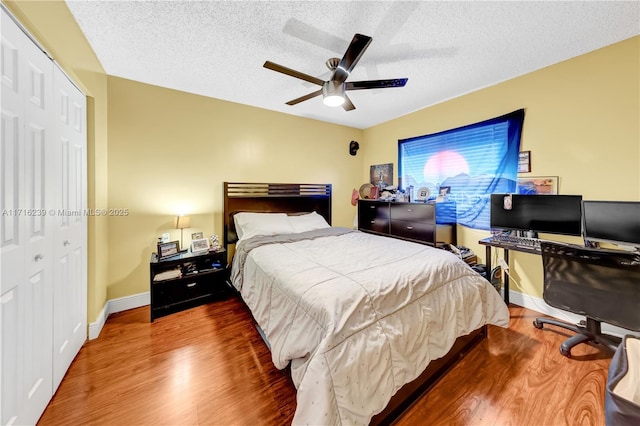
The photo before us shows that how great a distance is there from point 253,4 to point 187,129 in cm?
181

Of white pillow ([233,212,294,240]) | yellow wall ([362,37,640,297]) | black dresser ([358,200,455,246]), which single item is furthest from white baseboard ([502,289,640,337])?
white pillow ([233,212,294,240])

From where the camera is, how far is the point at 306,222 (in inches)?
132

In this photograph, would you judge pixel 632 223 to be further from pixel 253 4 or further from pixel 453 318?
pixel 253 4

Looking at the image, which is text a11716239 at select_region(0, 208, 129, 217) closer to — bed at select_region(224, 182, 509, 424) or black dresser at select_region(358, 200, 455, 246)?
bed at select_region(224, 182, 509, 424)

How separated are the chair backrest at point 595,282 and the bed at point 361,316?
0.47m

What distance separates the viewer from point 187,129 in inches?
114

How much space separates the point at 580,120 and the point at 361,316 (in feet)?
9.26

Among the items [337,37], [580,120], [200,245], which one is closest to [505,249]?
[580,120]

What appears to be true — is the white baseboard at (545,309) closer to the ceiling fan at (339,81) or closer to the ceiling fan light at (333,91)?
the ceiling fan at (339,81)

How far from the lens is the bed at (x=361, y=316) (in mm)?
1089

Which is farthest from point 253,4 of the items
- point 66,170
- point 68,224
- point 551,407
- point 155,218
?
point 551,407

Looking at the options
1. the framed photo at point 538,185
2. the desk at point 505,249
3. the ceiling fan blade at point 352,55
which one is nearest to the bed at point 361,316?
the desk at point 505,249

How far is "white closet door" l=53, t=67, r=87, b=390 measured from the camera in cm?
154

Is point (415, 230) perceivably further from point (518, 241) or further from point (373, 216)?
point (518, 241)
